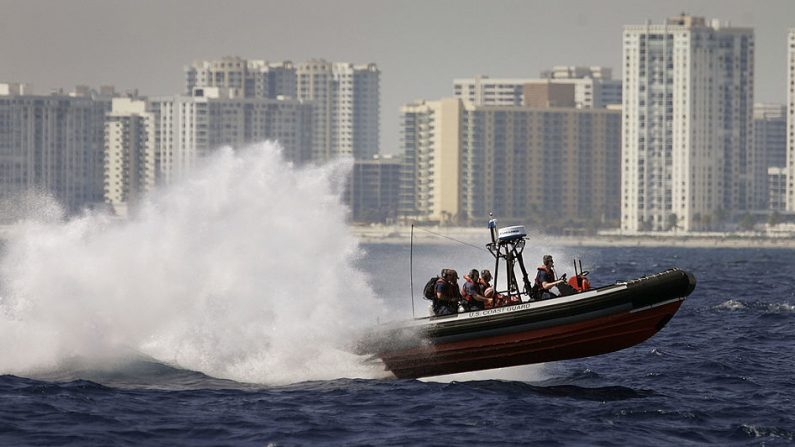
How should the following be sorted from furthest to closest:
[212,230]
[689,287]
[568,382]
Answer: [212,230]
[568,382]
[689,287]

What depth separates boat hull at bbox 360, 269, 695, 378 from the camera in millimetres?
26875

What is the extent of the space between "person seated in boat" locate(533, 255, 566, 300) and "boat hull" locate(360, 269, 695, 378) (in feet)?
2.38

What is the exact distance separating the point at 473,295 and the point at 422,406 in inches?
129

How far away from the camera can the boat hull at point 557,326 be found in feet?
88.2

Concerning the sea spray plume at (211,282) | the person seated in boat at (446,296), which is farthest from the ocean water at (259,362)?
the person seated in boat at (446,296)

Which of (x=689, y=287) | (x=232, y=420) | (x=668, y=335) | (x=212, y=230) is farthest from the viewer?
(x=668, y=335)

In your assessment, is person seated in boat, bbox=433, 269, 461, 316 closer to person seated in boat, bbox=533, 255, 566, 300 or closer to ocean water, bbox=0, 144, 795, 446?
ocean water, bbox=0, 144, 795, 446

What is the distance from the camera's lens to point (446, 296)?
28125 mm

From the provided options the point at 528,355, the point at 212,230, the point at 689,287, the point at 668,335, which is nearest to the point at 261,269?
the point at 212,230

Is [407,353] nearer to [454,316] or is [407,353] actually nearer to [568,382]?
[454,316]

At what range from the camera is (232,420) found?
23.6 meters

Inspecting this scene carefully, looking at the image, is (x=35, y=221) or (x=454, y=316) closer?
(x=454, y=316)

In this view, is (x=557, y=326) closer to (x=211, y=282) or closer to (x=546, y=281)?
(x=546, y=281)

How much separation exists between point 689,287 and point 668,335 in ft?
44.4
